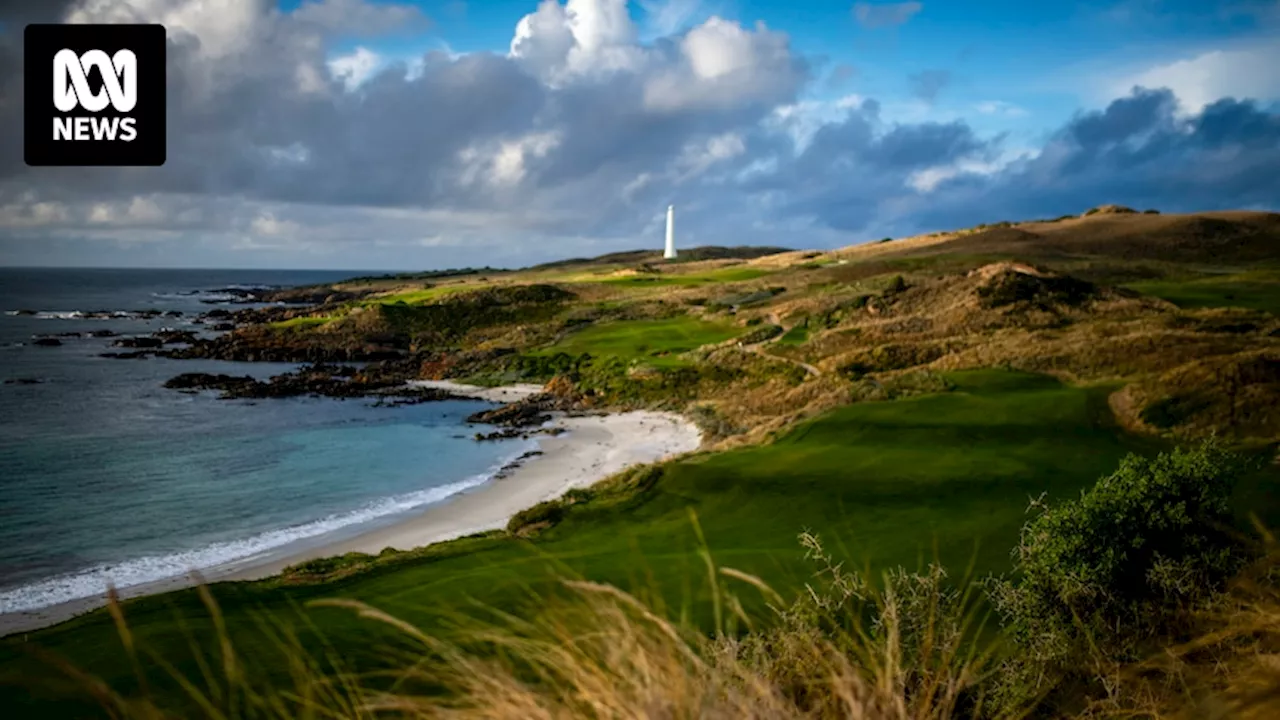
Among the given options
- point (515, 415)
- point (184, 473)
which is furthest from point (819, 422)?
point (184, 473)

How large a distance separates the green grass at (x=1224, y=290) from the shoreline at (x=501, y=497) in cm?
2942

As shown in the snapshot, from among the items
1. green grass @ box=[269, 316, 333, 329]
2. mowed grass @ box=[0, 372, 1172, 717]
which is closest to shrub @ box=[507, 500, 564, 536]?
mowed grass @ box=[0, 372, 1172, 717]

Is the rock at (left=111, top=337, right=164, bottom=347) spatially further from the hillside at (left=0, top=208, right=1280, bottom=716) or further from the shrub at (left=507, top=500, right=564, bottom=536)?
the shrub at (left=507, top=500, right=564, bottom=536)

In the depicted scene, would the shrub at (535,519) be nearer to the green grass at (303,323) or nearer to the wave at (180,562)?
the wave at (180,562)

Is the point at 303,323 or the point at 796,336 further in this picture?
the point at 303,323

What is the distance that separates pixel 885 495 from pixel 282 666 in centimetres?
1277

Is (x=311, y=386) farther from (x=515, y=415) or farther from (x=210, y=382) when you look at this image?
(x=515, y=415)

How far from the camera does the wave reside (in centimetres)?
2022

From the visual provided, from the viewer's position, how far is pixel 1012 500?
18.2 metres

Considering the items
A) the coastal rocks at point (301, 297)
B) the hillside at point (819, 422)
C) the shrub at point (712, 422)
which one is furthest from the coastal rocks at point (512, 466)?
the coastal rocks at point (301, 297)

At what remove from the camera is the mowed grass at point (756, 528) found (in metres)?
13.0

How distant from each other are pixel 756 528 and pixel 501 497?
12.2 m

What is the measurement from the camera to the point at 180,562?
2303cm

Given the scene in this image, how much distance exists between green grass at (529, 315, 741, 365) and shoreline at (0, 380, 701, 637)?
463 inches
